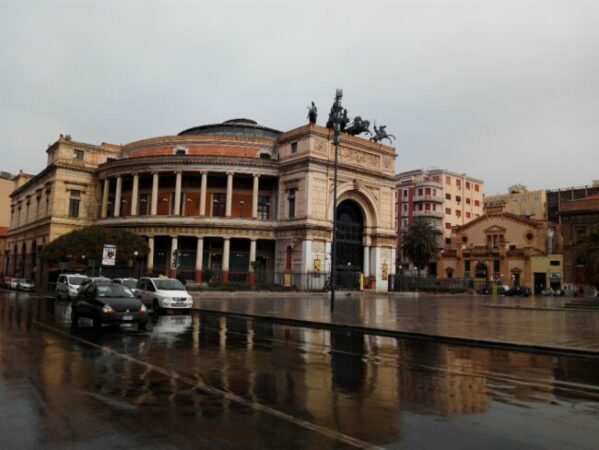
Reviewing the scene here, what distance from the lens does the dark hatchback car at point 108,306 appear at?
1553cm

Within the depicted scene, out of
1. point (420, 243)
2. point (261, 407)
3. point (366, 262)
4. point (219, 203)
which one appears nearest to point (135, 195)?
point (219, 203)

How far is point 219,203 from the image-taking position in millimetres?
58406

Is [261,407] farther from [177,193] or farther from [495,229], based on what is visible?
[495,229]

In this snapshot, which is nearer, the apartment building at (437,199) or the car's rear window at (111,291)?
the car's rear window at (111,291)

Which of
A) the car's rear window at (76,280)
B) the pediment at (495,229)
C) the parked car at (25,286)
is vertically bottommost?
the parked car at (25,286)

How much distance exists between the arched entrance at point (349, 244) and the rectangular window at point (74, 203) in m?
30.3

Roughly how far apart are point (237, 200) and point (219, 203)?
205 centimetres

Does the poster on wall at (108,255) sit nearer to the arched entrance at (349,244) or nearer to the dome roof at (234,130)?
the arched entrance at (349,244)

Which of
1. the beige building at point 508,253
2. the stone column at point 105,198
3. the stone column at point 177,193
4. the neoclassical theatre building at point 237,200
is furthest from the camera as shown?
the beige building at point 508,253

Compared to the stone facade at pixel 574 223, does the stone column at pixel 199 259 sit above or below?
below

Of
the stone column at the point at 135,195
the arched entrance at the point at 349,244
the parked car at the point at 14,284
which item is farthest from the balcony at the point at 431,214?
the parked car at the point at 14,284

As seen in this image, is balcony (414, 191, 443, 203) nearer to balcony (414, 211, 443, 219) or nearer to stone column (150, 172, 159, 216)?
balcony (414, 211, 443, 219)

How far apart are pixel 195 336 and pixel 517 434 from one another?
424 inches

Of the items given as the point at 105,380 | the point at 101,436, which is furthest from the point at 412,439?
the point at 105,380
